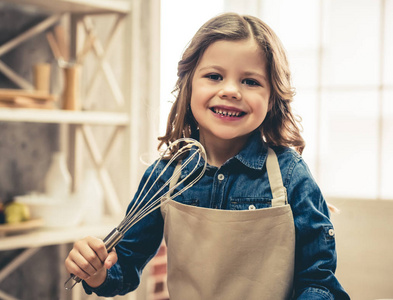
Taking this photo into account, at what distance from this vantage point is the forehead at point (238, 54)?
0.89m

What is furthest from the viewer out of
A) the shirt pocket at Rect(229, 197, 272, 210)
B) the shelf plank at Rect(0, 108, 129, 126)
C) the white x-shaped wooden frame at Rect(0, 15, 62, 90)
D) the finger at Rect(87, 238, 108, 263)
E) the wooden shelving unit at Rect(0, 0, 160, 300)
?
the white x-shaped wooden frame at Rect(0, 15, 62, 90)

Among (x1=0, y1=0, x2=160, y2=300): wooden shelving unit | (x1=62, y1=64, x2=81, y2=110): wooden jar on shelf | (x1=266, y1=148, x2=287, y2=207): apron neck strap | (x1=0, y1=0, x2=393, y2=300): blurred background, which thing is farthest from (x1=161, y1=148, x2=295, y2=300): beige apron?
(x1=62, y1=64, x2=81, y2=110): wooden jar on shelf

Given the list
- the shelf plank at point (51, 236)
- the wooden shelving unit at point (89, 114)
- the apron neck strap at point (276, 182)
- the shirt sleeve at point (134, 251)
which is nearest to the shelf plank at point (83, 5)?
the wooden shelving unit at point (89, 114)

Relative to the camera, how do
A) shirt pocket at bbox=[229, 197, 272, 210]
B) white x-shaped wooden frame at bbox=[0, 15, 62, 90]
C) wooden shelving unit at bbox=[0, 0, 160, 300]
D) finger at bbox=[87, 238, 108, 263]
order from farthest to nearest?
white x-shaped wooden frame at bbox=[0, 15, 62, 90], wooden shelving unit at bbox=[0, 0, 160, 300], shirt pocket at bbox=[229, 197, 272, 210], finger at bbox=[87, 238, 108, 263]

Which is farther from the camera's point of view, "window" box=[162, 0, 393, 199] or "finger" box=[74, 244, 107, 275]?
"window" box=[162, 0, 393, 199]

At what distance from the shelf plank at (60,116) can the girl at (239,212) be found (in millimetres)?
817

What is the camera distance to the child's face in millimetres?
892

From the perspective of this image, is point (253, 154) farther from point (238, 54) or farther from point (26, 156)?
point (26, 156)

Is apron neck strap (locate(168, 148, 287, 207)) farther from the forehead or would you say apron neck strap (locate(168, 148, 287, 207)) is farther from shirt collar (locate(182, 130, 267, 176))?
the forehead

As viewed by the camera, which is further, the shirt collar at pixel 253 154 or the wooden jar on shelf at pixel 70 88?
the wooden jar on shelf at pixel 70 88

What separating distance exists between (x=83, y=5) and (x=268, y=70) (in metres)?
1.11

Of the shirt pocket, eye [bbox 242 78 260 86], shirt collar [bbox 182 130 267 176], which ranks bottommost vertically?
the shirt pocket

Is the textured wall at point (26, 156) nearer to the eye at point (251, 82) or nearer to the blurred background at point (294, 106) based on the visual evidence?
the blurred background at point (294, 106)

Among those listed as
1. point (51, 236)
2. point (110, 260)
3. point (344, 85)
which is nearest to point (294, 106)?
point (344, 85)
